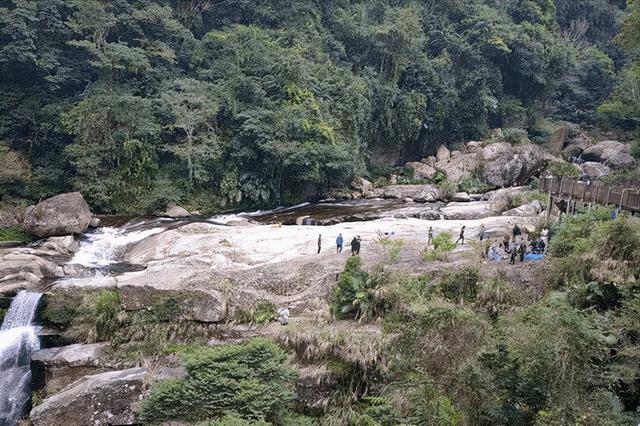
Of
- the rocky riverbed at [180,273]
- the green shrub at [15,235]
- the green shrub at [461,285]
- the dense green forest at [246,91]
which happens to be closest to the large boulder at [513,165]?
the dense green forest at [246,91]

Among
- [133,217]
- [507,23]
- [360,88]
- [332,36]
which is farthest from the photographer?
[507,23]

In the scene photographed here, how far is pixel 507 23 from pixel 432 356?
150 ft

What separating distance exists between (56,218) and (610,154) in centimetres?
4193

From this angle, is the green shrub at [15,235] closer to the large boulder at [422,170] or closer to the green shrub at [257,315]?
the green shrub at [257,315]

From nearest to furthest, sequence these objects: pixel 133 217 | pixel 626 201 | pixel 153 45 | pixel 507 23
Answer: pixel 626 201 < pixel 133 217 < pixel 153 45 < pixel 507 23

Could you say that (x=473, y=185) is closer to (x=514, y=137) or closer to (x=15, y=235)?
(x=514, y=137)

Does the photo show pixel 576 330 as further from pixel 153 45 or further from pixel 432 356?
pixel 153 45

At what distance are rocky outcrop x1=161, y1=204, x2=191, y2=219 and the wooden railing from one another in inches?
788

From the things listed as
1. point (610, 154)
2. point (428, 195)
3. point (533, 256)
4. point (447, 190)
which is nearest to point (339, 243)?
point (533, 256)

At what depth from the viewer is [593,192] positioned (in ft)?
53.3

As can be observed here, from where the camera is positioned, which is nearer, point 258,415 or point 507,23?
point 258,415

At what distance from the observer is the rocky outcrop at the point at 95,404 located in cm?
1119

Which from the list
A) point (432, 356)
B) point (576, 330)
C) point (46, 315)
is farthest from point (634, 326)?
point (46, 315)

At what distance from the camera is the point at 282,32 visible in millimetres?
37594
